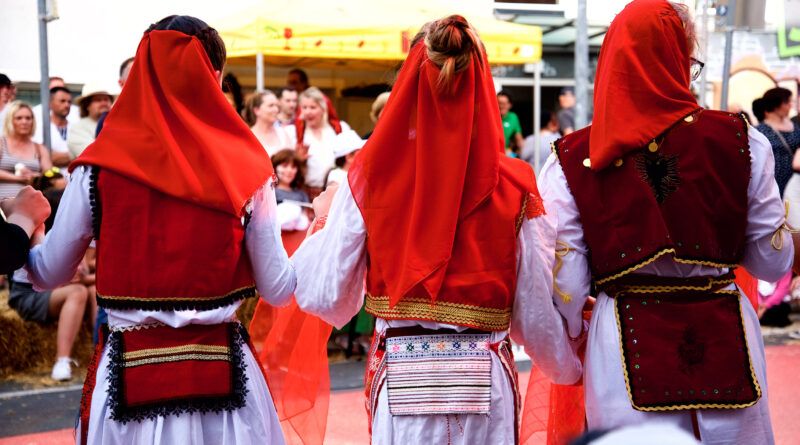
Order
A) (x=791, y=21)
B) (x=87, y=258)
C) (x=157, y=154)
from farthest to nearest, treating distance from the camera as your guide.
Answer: (x=791, y=21) → (x=87, y=258) → (x=157, y=154)

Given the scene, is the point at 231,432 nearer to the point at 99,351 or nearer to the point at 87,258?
the point at 99,351

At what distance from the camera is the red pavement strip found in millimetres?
5188

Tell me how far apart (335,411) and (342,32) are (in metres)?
4.36

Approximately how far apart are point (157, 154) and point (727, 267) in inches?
Answer: 68.8

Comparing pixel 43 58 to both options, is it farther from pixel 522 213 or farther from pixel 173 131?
pixel 522 213

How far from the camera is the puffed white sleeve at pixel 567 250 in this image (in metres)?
2.90

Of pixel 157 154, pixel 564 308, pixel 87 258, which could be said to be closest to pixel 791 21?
pixel 87 258

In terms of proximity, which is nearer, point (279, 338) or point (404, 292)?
point (404, 292)

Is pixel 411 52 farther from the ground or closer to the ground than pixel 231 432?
farther from the ground

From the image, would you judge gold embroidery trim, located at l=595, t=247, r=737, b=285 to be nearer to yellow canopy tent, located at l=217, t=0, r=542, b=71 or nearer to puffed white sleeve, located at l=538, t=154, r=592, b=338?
puffed white sleeve, located at l=538, t=154, r=592, b=338

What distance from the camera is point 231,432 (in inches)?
110

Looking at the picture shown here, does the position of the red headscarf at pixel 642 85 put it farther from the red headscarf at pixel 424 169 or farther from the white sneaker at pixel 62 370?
the white sneaker at pixel 62 370

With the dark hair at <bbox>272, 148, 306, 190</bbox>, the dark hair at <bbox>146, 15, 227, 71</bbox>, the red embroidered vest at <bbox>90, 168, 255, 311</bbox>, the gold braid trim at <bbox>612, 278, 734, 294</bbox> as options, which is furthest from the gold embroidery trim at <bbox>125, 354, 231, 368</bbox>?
the dark hair at <bbox>272, 148, 306, 190</bbox>

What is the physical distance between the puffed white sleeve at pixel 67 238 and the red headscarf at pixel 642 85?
1.51 m
